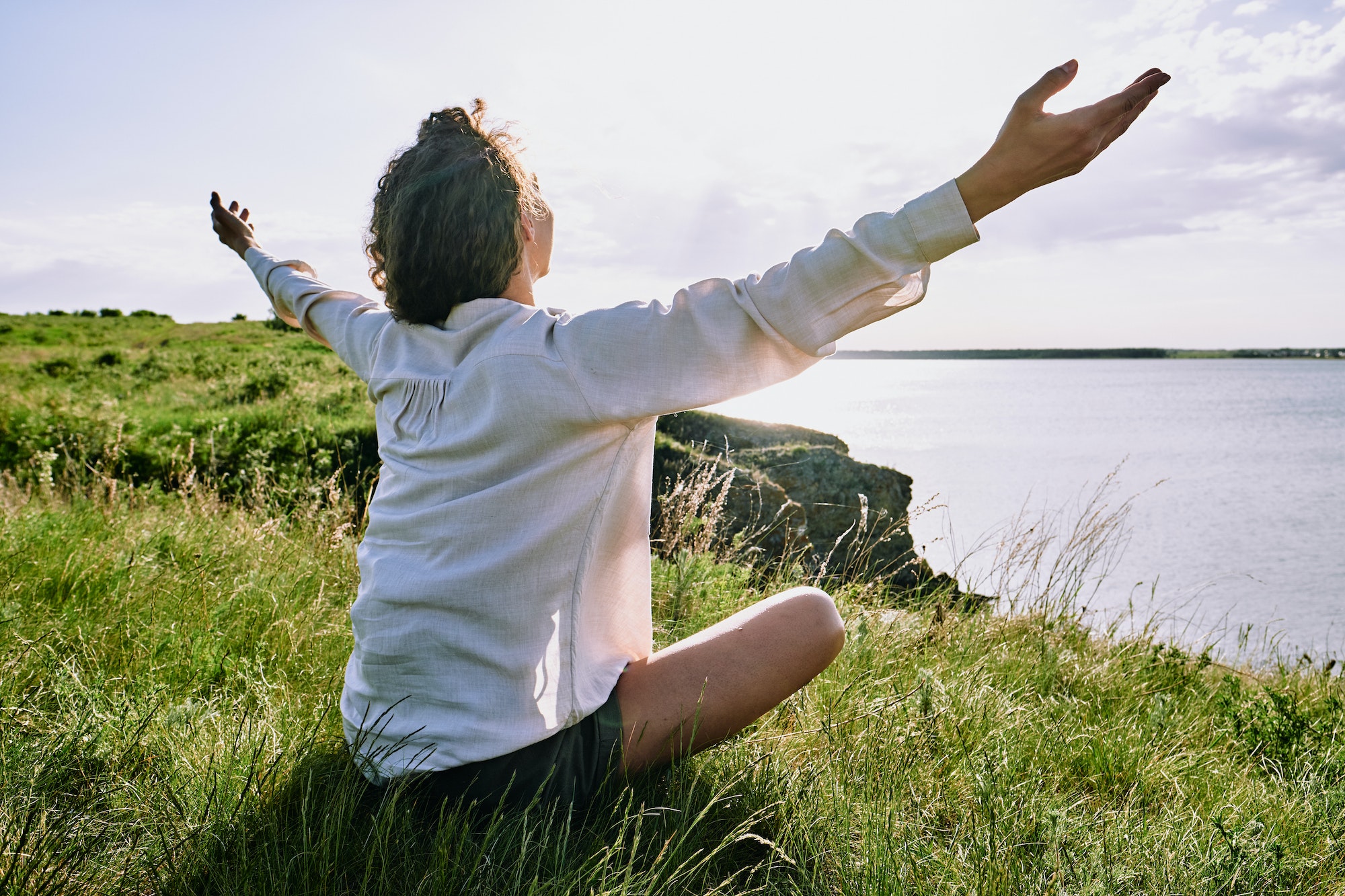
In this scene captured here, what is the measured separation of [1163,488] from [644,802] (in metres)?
15.1

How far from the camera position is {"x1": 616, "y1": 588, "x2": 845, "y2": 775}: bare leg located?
67.6 inches

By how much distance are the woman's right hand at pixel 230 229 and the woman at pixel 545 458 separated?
1.02 metres

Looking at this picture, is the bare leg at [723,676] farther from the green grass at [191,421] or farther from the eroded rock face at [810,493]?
the eroded rock face at [810,493]

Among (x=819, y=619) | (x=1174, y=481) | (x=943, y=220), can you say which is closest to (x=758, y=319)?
(x=943, y=220)

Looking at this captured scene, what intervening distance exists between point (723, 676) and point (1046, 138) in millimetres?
1188

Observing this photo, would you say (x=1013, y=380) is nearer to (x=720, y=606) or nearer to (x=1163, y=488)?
(x=1163, y=488)

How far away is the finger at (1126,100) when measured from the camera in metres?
1.16

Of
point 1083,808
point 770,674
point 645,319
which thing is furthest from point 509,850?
point 1083,808

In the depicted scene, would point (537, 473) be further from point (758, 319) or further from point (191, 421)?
point (191, 421)

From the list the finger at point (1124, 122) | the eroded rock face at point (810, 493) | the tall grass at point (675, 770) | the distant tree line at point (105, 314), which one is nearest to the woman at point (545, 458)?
the finger at point (1124, 122)

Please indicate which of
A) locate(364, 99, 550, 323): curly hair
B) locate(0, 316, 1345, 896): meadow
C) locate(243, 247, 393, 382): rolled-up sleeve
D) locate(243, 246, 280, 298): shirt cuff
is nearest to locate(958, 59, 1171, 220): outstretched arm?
locate(364, 99, 550, 323): curly hair

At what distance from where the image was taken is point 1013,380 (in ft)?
238

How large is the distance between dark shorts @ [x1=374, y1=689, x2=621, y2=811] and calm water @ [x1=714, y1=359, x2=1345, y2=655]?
0.74 meters

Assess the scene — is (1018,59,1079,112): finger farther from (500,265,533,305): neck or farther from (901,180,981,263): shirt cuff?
(500,265,533,305): neck
